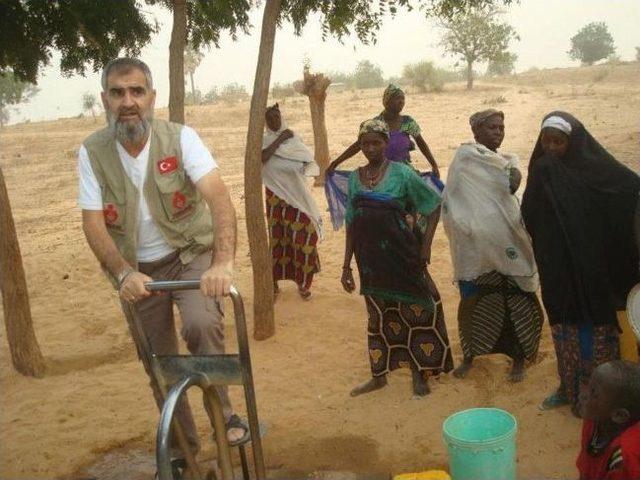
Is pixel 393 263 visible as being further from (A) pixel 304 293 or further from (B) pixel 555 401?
(A) pixel 304 293

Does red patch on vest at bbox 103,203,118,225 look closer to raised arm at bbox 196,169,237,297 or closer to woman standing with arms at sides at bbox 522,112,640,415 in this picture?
raised arm at bbox 196,169,237,297

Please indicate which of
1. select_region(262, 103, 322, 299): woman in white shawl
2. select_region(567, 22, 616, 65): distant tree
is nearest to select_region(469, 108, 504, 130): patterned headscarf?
select_region(262, 103, 322, 299): woman in white shawl

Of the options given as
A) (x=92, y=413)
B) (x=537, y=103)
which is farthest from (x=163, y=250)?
(x=537, y=103)

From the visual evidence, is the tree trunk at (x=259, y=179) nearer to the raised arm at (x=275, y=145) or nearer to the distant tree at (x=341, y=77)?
the raised arm at (x=275, y=145)

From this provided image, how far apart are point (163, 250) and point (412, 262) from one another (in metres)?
1.50

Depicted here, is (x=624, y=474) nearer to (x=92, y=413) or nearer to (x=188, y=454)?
(x=188, y=454)

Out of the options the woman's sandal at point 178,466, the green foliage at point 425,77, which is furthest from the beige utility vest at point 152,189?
the green foliage at point 425,77

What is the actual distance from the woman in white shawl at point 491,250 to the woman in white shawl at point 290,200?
2063 millimetres

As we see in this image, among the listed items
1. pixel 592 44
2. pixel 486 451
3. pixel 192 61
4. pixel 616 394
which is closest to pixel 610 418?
pixel 616 394

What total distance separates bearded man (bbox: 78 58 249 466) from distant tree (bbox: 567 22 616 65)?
57.0m

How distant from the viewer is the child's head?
88.3 inches

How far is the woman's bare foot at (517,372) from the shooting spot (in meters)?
3.98

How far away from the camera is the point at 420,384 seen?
3998 millimetres

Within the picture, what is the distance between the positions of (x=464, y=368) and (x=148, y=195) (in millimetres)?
2427
